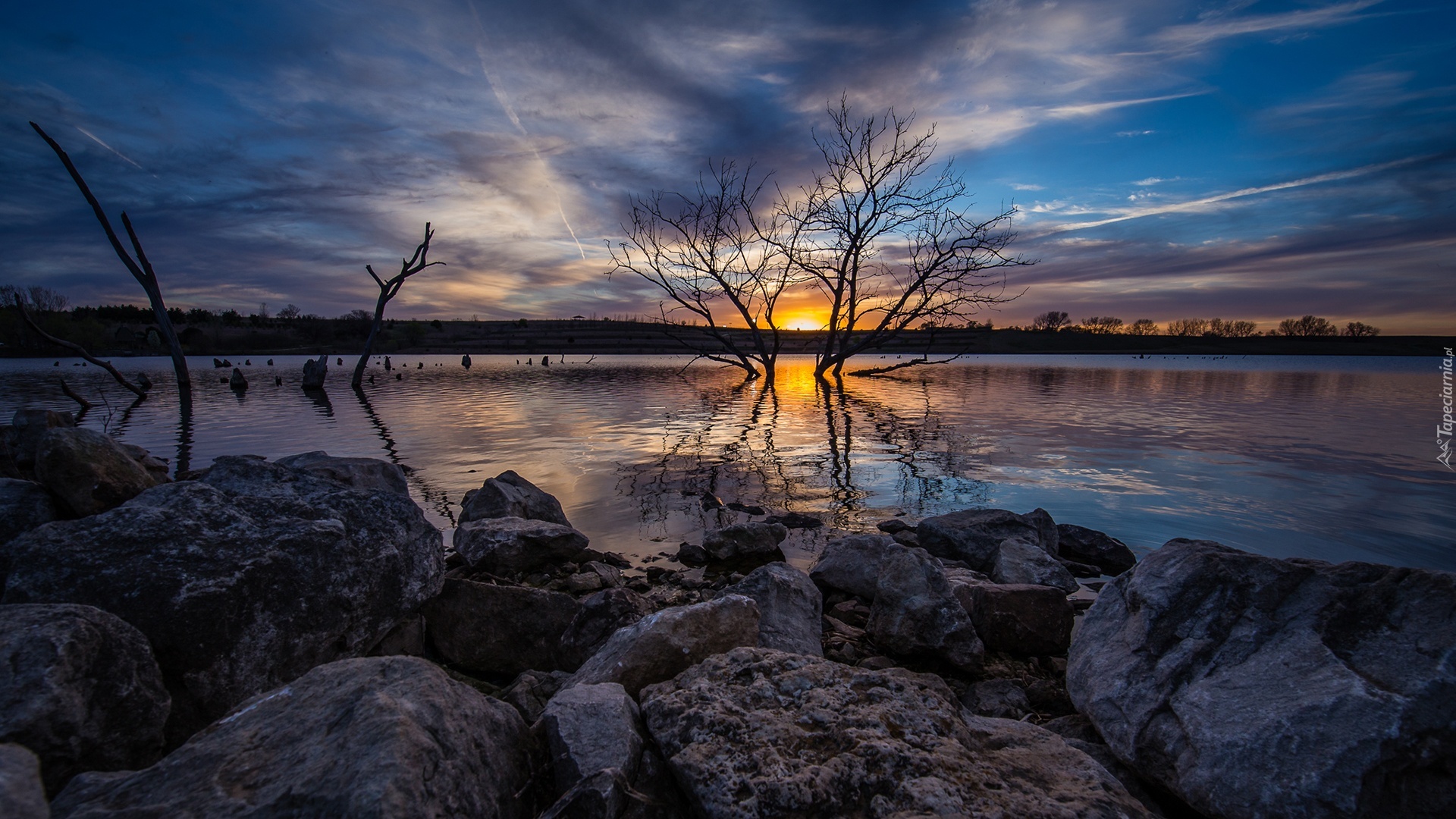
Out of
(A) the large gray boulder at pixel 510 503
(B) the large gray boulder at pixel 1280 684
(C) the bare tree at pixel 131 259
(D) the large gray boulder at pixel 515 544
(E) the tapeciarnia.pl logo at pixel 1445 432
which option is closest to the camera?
A: (B) the large gray boulder at pixel 1280 684

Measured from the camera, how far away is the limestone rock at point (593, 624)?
408 centimetres

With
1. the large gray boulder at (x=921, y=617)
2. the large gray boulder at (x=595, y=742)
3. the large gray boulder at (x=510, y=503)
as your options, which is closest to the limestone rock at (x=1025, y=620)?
the large gray boulder at (x=921, y=617)

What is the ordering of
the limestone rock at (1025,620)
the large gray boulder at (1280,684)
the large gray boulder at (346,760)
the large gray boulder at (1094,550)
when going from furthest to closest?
the large gray boulder at (1094,550) → the limestone rock at (1025,620) → the large gray boulder at (1280,684) → the large gray boulder at (346,760)

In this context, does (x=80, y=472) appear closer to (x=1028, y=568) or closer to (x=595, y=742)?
(x=595, y=742)

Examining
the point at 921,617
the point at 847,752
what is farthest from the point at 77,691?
the point at 921,617

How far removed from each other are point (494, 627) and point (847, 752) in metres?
2.94

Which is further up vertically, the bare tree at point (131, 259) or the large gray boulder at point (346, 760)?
the bare tree at point (131, 259)

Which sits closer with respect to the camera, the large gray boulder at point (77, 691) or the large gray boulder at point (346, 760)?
the large gray boulder at point (346, 760)

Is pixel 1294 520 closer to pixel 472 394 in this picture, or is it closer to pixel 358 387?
pixel 472 394

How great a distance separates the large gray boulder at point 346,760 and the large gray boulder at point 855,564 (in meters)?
3.51

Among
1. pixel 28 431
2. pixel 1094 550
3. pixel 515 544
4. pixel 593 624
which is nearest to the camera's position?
pixel 593 624

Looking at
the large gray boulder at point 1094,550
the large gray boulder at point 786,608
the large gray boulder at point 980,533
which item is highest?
the large gray boulder at point 786,608

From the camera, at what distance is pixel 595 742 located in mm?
2328

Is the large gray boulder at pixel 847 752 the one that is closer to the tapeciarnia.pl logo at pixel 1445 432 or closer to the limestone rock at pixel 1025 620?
the limestone rock at pixel 1025 620
